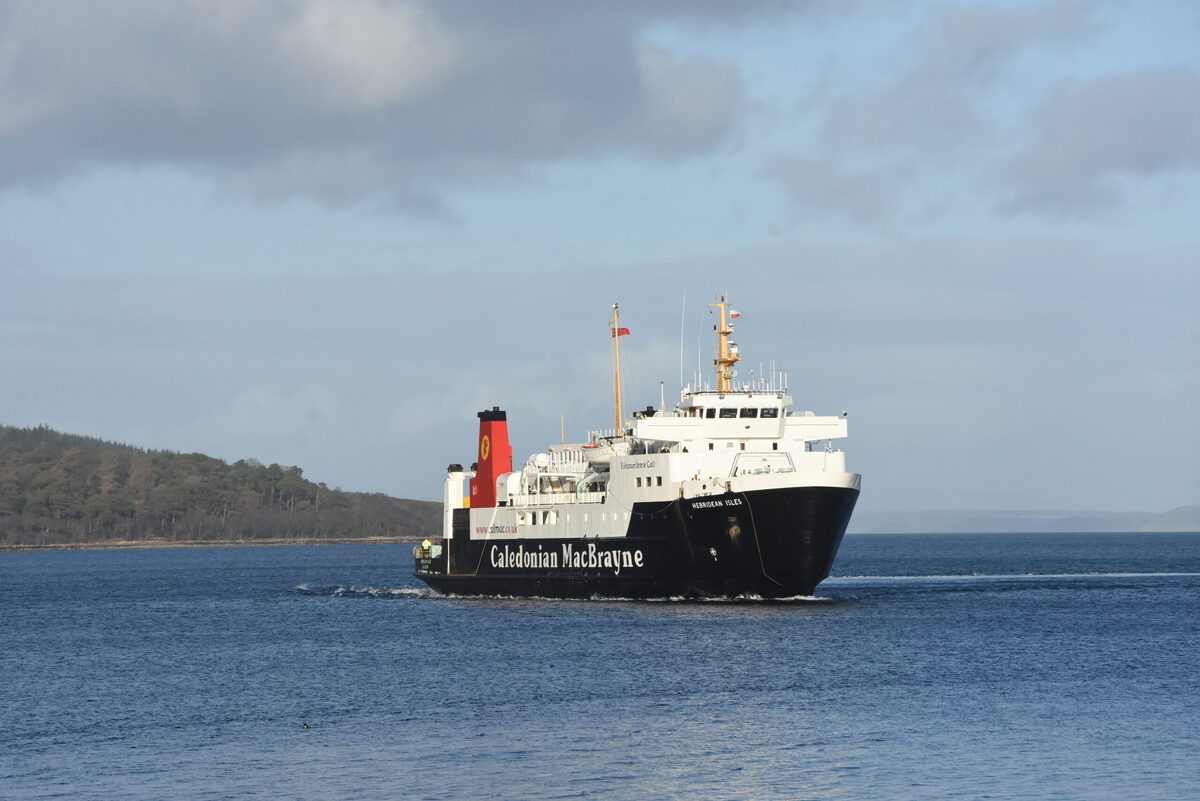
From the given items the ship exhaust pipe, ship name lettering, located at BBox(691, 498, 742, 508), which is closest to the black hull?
ship name lettering, located at BBox(691, 498, 742, 508)

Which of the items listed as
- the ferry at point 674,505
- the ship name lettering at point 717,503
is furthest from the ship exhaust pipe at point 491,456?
the ship name lettering at point 717,503

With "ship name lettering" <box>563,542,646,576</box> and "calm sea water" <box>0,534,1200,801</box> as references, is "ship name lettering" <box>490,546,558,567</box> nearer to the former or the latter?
"ship name lettering" <box>563,542,646,576</box>

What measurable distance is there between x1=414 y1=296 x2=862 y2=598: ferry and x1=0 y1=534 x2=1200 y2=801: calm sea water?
172 cm

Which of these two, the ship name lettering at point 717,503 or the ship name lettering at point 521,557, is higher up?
the ship name lettering at point 717,503

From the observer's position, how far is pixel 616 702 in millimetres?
37344

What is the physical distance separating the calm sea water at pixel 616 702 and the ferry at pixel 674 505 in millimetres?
1724

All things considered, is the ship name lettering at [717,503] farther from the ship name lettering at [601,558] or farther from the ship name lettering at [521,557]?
the ship name lettering at [521,557]

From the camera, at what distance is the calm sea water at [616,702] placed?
2838 centimetres

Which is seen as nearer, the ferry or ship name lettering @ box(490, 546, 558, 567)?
the ferry

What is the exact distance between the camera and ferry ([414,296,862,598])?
55125 millimetres

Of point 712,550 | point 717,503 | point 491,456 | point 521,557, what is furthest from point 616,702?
point 491,456

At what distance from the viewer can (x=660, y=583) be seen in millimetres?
59156

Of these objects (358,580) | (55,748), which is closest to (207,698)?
(55,748)

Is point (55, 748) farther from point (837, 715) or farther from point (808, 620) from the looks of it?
point (808, 620)
